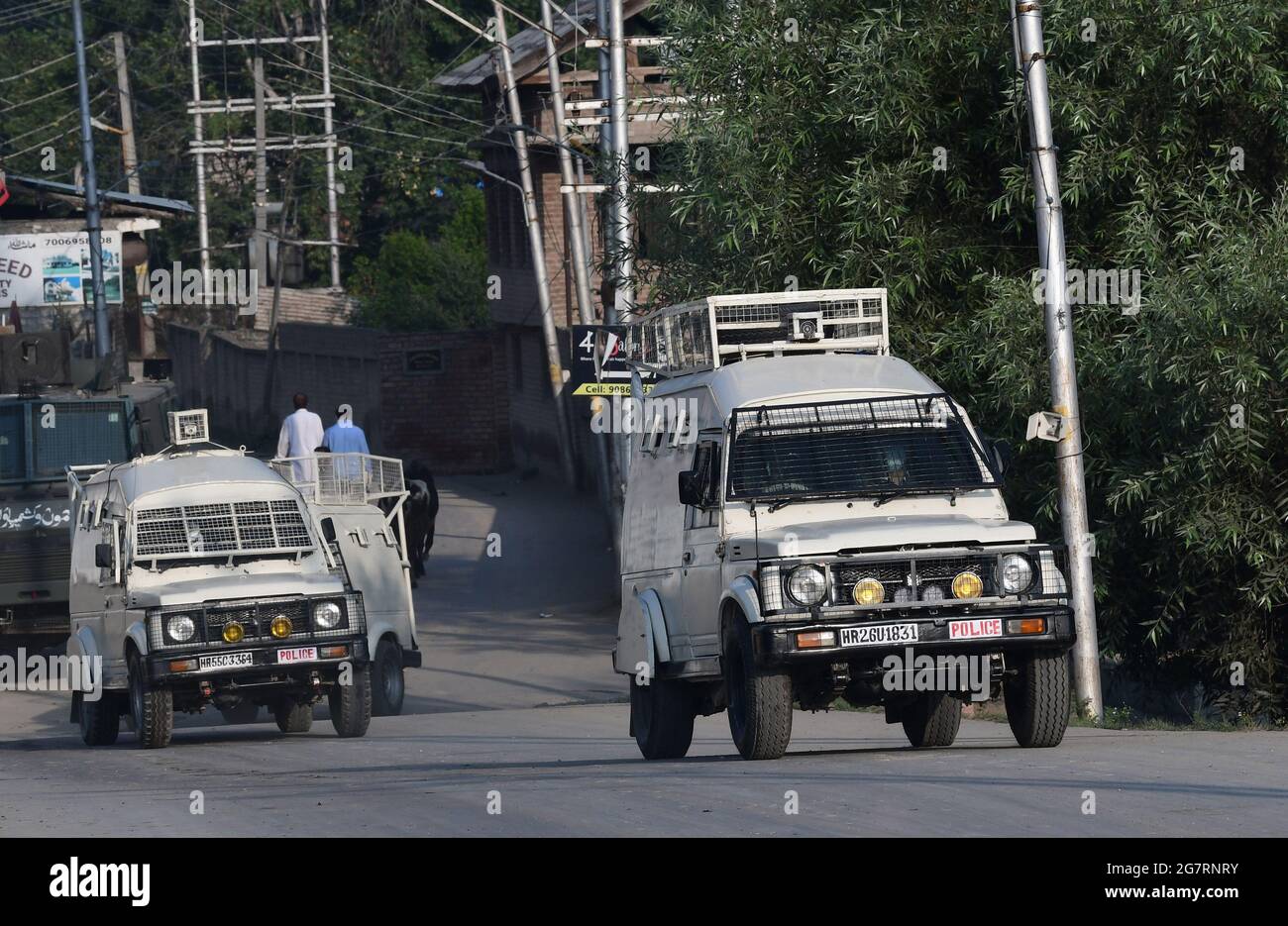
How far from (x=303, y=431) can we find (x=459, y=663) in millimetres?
4622

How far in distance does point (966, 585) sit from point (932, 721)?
219 cm

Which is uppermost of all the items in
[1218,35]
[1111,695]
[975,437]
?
[1218,35]

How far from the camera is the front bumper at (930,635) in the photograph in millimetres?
11031

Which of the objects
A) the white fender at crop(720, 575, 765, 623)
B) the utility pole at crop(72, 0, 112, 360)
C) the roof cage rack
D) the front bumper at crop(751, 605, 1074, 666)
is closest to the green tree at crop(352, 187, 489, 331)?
the utility pole at crop(72, 0, 112, 360)

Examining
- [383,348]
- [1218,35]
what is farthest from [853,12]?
[383,348]

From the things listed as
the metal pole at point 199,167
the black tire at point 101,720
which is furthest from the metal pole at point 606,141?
the metal pole at point 199,167

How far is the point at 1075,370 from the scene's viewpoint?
53.6 feet

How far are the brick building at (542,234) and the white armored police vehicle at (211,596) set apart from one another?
747 inches

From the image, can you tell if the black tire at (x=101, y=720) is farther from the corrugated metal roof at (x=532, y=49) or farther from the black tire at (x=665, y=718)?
the corrugated metal roof at (x=532, y=49)

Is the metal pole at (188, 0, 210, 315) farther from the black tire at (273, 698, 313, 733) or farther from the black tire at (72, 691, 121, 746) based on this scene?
the black tire at (72, 691, 121, 746)

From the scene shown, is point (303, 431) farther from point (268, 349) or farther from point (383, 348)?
point (268, 349)

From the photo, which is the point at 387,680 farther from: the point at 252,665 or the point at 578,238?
the point at 578,238

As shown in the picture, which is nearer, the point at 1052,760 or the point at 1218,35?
the point at 1052,760

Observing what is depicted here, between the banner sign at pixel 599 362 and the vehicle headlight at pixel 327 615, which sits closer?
the vehicle headlight at pixel 327 615
